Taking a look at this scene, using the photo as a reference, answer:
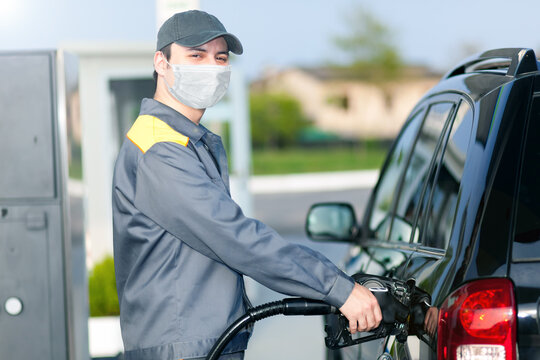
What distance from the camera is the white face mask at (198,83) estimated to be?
261 cm

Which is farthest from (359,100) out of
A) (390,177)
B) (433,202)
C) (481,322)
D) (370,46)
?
(481,322)

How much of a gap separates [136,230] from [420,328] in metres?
0.90

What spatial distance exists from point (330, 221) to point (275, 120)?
48036mm

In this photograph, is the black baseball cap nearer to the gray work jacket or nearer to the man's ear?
the man's ear

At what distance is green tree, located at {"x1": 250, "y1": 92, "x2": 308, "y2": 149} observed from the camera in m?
51.2

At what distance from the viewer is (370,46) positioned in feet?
140

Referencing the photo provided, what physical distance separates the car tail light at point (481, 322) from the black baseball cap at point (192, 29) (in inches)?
45.2

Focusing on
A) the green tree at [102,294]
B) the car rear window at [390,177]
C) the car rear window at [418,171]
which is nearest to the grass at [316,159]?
the green tree at [102,294]

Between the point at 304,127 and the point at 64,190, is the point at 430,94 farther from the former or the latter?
the point at 304,127

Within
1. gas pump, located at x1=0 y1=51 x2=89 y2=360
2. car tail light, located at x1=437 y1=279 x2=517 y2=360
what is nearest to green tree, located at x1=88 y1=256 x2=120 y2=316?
gas pump, located at x1=0 y1=51 x2=89 y2=360

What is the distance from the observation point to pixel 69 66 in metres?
3.76

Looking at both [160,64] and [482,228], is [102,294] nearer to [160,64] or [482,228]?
[160,64]

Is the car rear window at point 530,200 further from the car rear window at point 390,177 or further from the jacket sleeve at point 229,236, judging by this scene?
the car rear window at point 390,177

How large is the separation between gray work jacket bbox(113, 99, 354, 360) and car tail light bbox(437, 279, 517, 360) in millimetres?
349
